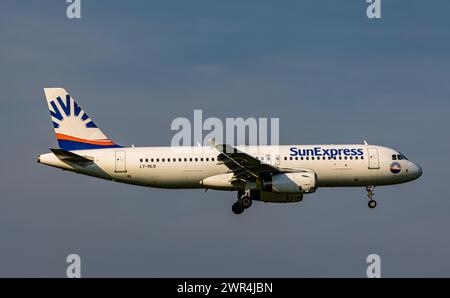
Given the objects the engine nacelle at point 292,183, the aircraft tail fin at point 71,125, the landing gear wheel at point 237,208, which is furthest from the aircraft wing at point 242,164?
the aircraft tail fin at point 71,125

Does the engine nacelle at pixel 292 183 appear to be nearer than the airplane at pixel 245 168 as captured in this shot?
Yes

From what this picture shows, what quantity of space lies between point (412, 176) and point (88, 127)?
91.7 ft

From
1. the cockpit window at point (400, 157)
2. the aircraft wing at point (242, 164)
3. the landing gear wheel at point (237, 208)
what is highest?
the cockpit window at point (400, 157)

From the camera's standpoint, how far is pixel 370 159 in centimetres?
7462

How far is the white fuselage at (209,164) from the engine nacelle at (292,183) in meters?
1.22

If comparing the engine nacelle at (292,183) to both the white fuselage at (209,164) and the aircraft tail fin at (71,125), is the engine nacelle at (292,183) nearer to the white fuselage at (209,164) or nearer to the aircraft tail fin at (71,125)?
the white fuselage at (209,164)

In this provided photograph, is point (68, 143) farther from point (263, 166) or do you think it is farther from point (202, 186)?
point (263, 166)

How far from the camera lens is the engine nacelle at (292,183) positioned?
237ft

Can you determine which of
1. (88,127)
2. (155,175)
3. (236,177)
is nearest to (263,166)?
(236,177)

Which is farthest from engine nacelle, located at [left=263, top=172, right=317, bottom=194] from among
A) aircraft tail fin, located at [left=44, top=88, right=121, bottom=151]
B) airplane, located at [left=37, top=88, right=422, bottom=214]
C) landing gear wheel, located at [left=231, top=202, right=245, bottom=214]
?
aircraft tail fin, located at [left=44, top=88, right=121, bottom=151]

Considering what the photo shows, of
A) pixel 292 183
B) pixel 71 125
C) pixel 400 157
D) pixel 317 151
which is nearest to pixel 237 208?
pixel 292 183

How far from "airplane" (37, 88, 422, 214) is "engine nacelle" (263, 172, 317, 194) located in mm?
81
